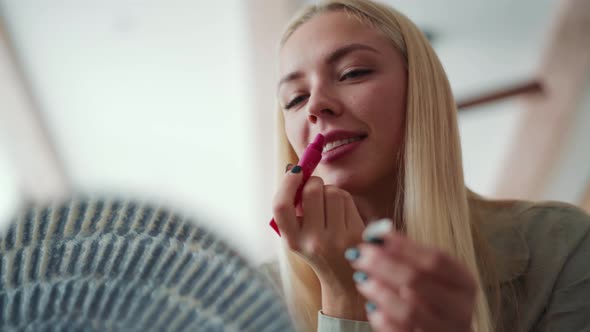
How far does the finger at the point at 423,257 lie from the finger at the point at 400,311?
0.02 meters

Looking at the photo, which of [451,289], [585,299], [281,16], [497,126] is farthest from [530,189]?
[451,289]

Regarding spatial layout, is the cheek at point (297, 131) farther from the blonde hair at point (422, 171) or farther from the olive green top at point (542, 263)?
the olive green top at point (542, 263)

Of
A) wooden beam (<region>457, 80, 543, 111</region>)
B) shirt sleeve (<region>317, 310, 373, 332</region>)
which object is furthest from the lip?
wooden beam (<region>457, 80, 543, 111</region>)

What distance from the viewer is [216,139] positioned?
222 centimetres

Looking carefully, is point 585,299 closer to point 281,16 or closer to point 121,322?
point 121,322

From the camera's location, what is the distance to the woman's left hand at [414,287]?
289 mm

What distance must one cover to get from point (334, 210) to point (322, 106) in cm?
16

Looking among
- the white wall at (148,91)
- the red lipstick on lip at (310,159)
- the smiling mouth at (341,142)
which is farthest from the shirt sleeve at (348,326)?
the white wall at (148,91)

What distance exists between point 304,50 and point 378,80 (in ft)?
0.35

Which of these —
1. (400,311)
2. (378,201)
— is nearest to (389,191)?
(378,201)

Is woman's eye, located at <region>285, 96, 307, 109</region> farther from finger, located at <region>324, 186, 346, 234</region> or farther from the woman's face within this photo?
finger, located at <region>324, 186, 346, 234</region>

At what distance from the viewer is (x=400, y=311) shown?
295mm

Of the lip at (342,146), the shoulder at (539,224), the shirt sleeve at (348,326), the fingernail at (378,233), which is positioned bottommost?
the shirt sleeve at (348,326)

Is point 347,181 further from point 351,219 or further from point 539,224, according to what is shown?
point 539,224
